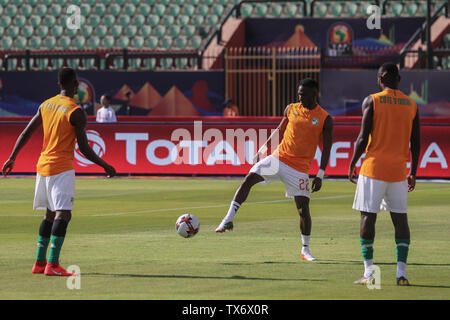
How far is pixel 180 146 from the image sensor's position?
25.4 meters

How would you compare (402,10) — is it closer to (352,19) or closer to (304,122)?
(352,19)

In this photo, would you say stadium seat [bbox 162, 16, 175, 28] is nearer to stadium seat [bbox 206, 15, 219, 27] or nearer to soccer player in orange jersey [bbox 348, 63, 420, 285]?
stadium seat [bbox 206, 15, 219, 27]

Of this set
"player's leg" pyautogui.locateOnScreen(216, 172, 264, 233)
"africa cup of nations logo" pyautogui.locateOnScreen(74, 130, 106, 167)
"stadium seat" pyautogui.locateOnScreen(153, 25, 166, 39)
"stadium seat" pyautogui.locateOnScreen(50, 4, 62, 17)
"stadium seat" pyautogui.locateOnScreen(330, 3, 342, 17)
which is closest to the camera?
"player's leg" pyautogui.locateOnScreen(216, 172, 264, 233)

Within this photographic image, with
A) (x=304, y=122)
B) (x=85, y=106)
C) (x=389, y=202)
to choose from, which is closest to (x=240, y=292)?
(x=389, y=202)

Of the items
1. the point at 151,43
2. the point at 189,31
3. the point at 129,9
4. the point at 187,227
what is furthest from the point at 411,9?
the point at 187,227

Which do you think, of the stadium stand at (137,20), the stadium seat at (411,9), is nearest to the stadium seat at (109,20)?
the stadium stand at (137,20)

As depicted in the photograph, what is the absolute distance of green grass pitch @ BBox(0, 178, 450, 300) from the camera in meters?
9.76

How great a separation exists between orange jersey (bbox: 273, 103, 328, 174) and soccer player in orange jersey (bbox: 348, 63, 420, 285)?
2.16 metres

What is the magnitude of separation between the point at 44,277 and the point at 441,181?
50.5ft

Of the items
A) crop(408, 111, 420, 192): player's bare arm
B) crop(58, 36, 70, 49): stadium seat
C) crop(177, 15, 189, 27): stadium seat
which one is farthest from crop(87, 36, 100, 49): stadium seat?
crop(408, 111, 420, 192): player's bare arm

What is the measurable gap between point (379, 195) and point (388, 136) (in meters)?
0.59

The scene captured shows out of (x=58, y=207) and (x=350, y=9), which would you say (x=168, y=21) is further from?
(x=58, y=207)

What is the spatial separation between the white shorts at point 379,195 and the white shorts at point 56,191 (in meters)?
3.03

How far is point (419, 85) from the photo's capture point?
106ft
